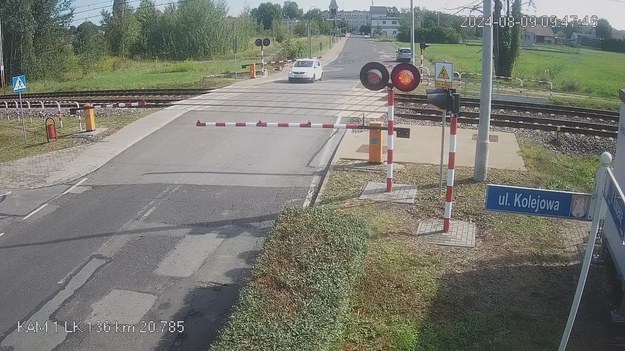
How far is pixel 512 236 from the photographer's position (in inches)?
341

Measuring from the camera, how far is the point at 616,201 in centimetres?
428

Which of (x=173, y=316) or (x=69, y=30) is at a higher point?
(x=69, y=30)

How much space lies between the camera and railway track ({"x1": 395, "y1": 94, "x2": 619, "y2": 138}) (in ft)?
57.4

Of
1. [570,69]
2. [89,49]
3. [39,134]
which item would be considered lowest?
[39,134]

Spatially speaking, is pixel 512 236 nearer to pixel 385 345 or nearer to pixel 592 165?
pixel 385 345

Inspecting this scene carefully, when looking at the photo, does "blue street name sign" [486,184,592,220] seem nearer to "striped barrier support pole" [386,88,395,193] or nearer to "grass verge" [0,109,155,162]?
"striped barrier support pole" [386,88,395,193]

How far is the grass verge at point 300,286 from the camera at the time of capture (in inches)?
216

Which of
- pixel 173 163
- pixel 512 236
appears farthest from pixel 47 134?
pixel 512 236

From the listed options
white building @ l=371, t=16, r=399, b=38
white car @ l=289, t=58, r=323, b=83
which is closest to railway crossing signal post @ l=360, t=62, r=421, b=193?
white car @ l=289, t=58, r=323, b=83

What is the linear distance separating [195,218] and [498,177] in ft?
19.4

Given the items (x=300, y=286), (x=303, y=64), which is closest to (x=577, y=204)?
(x=300, y=286)

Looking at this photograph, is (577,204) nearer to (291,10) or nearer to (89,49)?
(89,49)

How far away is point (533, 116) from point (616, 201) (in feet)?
54.4

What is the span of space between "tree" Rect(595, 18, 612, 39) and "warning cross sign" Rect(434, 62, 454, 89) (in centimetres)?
5415
